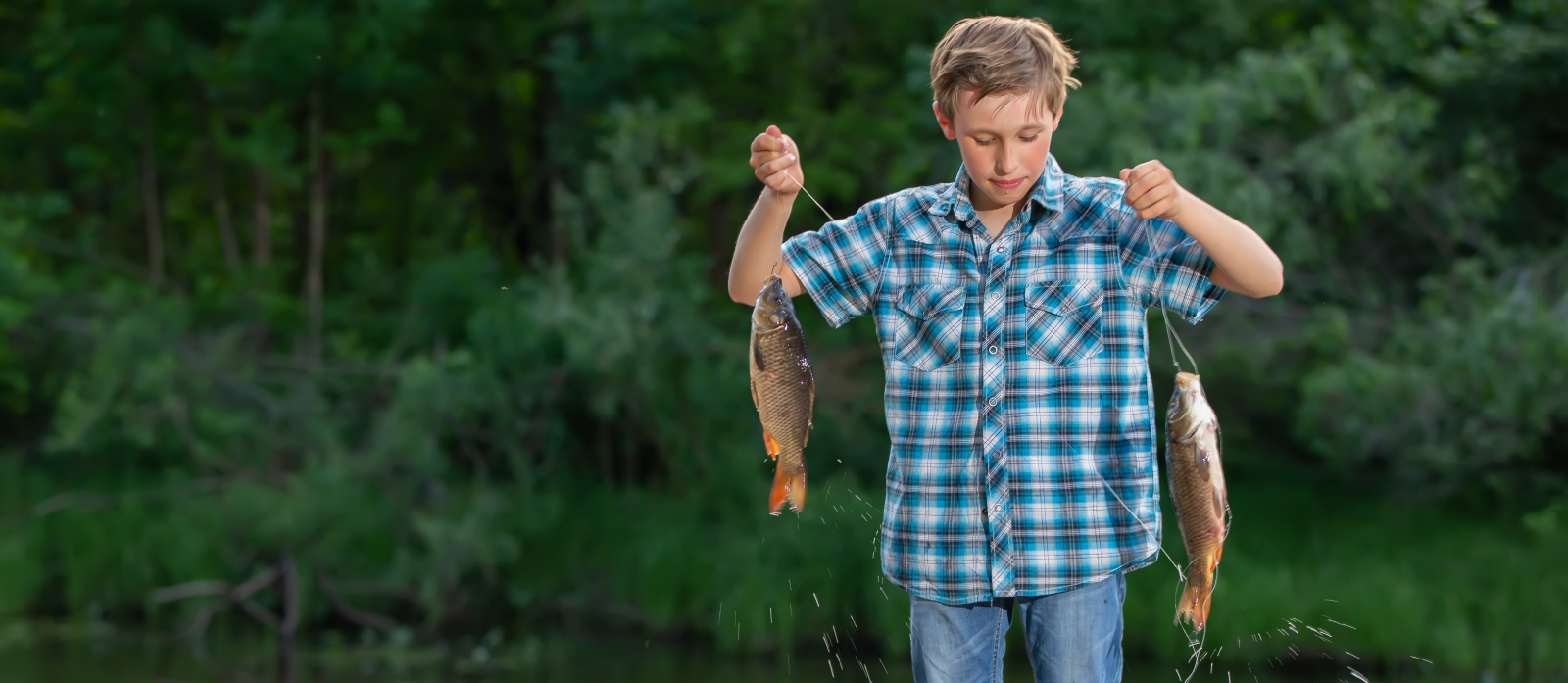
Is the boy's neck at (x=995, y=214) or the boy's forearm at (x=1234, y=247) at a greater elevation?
the boy's neck at (x=995, y=214)

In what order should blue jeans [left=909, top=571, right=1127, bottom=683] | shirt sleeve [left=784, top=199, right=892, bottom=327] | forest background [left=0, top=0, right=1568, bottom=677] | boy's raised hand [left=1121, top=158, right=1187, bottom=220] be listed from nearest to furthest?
boy's raised hand [left=1121, top=158, right=1187, bottom=220] → blue jeans [left=909, top=571, right=1127, bottom=683] → shirt sleeve [left=784, top=199, right=892, bottom=327] → forest background [left=0, top=0, right=1568, bottom=677]

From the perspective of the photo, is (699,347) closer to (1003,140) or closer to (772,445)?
(772,445)

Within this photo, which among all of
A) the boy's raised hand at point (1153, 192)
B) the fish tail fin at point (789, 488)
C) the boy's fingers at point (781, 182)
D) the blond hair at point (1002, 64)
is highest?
the blond hair at point (1002, 64)

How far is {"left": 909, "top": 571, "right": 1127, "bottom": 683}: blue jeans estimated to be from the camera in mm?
2371

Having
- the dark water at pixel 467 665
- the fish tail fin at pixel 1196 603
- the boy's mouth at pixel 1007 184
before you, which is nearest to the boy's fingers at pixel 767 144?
the boy's mouth at pixel 1007 184

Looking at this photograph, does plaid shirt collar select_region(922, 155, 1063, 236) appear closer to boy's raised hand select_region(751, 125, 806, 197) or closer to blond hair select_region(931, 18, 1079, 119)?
blond hair select_region(931, 18, 1079, 119)

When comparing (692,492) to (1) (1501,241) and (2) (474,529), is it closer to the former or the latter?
(2) (474,529)

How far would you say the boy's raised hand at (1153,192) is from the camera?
2270 mm

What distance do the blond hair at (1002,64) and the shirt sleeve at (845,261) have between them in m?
0.26

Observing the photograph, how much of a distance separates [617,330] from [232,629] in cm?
360

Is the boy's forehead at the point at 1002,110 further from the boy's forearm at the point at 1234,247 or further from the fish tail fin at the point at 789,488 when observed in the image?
the fish tail fin at the point at 789,488

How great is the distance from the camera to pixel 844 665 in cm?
957

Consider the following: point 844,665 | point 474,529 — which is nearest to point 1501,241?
point 844,665

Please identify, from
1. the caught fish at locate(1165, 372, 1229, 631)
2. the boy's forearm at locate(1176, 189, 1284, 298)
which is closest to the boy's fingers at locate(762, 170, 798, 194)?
the boy's forearm at locate(1176, 189, 1284, 298)
